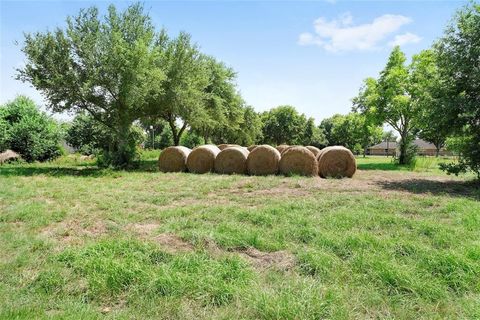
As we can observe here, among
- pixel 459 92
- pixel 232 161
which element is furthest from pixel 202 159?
pixel 459 92

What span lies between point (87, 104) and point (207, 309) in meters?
18.2

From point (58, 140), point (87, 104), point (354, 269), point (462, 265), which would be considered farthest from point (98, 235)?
point (58, 140)

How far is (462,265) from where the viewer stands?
15.1 ft

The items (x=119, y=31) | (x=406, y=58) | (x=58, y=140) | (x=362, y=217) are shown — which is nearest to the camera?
(x=362, y=217)

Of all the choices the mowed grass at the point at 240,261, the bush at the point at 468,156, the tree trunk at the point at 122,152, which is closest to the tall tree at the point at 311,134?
the tree trunk at the point at 122,152

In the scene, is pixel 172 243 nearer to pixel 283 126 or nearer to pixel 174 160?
pixel 174 160

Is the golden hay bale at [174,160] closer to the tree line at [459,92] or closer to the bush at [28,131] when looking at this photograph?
the bush at [28,131]

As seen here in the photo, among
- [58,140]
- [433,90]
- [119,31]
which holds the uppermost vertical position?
[119,31]

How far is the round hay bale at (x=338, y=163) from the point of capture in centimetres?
1616

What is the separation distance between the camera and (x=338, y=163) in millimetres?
16188

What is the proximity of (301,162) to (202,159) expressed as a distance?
18.1 ft

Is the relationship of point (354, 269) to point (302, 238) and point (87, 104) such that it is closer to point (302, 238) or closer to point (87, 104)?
point (302, 238)

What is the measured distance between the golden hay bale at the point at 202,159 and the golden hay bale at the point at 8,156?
12.3 metres

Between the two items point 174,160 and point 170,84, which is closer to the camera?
point 174,160
